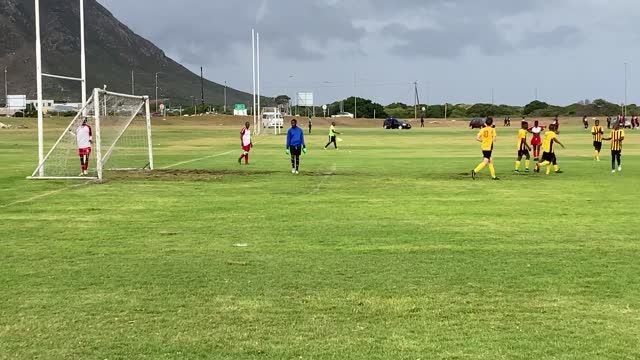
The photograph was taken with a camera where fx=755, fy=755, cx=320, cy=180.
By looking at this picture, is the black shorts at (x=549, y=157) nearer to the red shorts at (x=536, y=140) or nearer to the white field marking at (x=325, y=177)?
the red shorts at (x=536, y=140)

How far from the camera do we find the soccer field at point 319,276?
6.00 meters

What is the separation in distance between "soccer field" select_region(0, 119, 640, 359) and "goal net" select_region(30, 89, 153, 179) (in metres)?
5.03

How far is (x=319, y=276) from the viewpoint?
8.35 metres

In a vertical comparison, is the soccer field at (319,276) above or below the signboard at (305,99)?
below

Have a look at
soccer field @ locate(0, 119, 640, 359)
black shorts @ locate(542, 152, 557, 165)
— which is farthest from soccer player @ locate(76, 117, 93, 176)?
black shorts @ locate(542, 152, 557, 165)

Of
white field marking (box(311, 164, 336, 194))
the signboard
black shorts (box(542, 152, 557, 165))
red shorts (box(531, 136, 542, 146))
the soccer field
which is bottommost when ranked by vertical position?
the soccer field

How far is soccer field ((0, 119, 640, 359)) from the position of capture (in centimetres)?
600

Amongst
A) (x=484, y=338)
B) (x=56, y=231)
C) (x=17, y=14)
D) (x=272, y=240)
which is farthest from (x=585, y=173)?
(x=17, y=14)

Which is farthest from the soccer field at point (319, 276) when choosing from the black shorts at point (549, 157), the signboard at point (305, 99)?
the signboard at point (305, 99)

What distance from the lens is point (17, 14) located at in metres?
122

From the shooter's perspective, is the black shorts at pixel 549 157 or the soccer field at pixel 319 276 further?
the black shorts at pixel 549 157

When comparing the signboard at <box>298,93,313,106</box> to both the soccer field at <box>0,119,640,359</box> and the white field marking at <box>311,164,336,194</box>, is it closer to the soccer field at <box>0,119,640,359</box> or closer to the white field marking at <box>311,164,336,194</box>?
the white field marking at <box>311,164,336,194</box>

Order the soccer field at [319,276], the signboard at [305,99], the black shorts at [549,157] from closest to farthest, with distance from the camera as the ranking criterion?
the soccer field at [319,276], the black shorts at [549,157], the signboard at [305,99]

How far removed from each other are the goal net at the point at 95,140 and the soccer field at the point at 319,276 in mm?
5028
